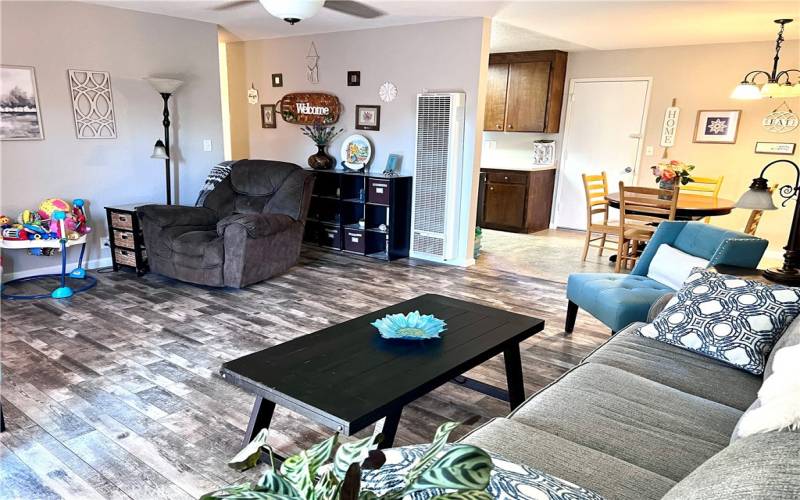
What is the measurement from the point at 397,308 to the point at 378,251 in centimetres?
297

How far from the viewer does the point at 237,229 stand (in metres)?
3.96

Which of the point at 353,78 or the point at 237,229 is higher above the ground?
the point at 353,78

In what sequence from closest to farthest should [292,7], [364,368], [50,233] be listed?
[364,368] < [292,7] < [50,233]

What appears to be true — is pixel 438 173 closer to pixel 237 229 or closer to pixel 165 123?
pixel 237 229

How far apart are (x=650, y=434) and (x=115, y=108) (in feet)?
16.3

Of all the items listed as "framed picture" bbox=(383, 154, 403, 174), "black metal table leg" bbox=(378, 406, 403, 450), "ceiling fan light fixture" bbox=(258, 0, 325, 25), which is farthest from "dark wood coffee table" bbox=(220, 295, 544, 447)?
"framed picture" bbox=(383, 154, 403, 174)

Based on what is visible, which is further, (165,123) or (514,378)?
(165,123)

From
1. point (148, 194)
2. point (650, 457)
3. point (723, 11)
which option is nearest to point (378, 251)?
point (148, 194)

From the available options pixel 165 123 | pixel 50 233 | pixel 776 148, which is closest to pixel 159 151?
pixel 165 123

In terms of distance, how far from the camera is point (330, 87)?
19.1ft

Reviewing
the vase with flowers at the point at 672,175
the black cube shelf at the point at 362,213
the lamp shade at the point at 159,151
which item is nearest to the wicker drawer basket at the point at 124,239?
the lamp shade at the point at 159,151

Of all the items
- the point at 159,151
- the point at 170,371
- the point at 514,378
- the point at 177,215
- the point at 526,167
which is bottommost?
the point at 170,371

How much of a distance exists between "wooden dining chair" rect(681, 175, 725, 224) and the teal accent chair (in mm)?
2581

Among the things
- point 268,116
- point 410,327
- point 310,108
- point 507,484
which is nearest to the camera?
point 507,484
